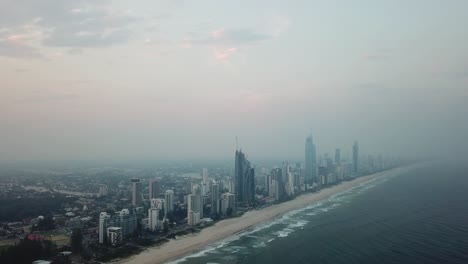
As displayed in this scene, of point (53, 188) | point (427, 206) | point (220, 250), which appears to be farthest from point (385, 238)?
point (53, 188)

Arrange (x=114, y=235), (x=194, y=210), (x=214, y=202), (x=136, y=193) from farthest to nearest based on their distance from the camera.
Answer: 1. (x=136, y=193)
2. (x=214, y=202)
3. (x=194, y=210)
4. (x=114, y=235)

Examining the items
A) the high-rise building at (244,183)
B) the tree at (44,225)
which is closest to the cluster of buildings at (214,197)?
the high-rise building at (244,183)

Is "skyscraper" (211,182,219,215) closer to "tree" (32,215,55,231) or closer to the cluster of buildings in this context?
the cluster of buildings

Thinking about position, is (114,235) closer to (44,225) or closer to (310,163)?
(44,225)

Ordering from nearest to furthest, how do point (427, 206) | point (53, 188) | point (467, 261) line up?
point (467, 261)
point (427, 206)
point (53, 188)

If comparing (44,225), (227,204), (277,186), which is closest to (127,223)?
(44,225)

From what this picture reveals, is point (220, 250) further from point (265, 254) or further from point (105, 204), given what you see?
point (105, 204)
